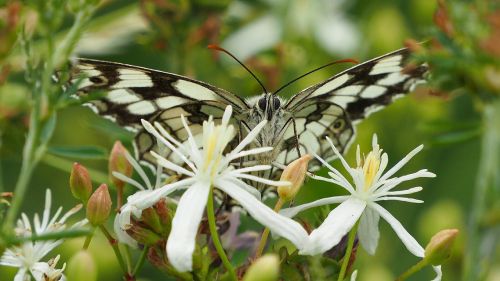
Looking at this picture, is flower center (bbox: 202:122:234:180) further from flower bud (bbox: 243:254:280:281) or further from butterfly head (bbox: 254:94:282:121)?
butterfly head (bbox: 254:94:282:121)

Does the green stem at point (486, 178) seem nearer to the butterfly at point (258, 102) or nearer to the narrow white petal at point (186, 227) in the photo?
the butterfly at point (258, 102)

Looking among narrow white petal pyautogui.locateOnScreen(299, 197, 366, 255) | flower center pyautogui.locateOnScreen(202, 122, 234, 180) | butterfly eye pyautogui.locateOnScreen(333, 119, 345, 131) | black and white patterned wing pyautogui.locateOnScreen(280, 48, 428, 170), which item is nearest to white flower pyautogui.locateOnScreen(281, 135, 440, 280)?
narrow white petal pyautogui.locateOnScreen(299, 197, 366, 255)

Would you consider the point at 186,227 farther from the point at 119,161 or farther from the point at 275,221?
the point at 119,161

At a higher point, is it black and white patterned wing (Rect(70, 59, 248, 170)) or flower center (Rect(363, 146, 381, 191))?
black and white patterned wing (Rect(70, 59, 248, 170))

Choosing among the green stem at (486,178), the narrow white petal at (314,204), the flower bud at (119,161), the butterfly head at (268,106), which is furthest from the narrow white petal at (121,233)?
the green stem at (486,178)

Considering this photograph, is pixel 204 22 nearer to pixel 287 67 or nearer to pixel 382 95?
pixel 287 67

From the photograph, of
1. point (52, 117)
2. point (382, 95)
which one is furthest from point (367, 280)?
point (52, 117)

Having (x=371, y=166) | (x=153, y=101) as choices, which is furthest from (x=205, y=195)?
(x=153, y=101)

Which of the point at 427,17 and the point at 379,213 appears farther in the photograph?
the point at 427,17
